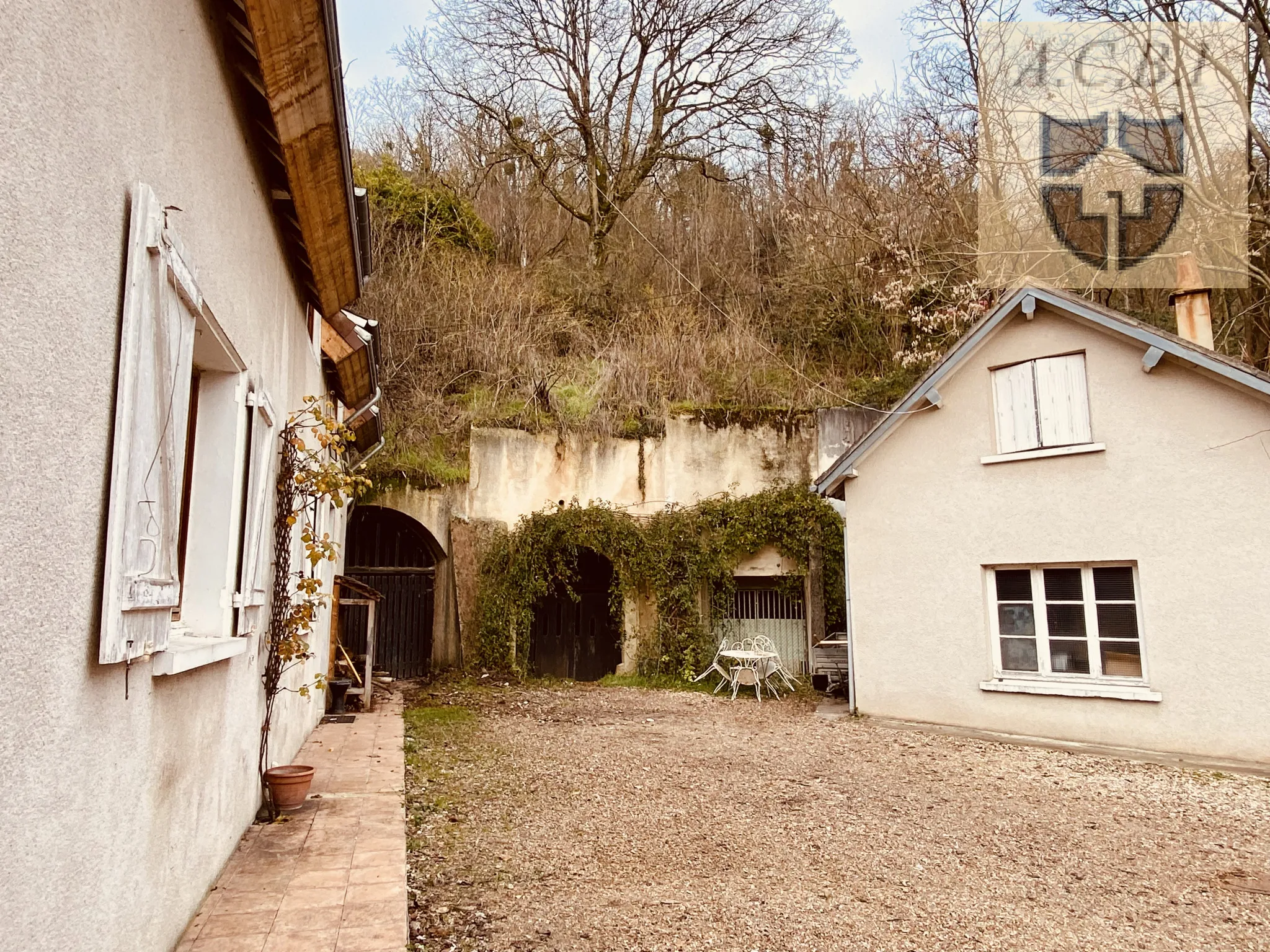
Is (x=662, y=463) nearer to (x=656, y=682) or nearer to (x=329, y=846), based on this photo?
(x=656, y=682)

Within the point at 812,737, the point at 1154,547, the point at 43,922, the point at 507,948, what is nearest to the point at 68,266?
the point at 43,922

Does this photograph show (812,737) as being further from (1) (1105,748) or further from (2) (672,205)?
(2) (672,205)

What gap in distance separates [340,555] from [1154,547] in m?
9.90

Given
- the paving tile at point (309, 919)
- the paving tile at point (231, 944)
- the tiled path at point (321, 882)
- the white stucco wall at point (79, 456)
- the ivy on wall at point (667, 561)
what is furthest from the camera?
the ivy on wall at point (667, 561)

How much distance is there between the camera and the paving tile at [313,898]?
369cm

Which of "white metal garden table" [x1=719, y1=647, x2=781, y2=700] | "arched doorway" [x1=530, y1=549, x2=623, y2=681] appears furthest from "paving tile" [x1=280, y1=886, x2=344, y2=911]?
"arched doorway" [x1=530, y1=549, x2=623, y2=681]

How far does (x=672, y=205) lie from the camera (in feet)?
72.4

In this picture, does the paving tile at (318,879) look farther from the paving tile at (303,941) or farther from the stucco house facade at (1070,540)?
the stucco house facade at (1070,540)

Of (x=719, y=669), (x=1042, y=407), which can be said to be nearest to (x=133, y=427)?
(x=1042, y=407)

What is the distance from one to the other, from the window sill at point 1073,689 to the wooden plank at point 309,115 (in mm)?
8082

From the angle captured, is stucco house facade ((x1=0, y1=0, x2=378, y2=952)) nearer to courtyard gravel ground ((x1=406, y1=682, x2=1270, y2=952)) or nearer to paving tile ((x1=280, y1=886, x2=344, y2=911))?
paving tile ((x1=280, y1=886, x2=344, y2=911))

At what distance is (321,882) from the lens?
3.99 meters

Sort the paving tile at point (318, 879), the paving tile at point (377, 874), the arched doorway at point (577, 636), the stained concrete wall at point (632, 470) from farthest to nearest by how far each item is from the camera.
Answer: the arched doorway at point (577, 636)
the stained concrete wall at point (632, 470)
the paving tile at point (377, 874)
the paving tile at point (318, 879)

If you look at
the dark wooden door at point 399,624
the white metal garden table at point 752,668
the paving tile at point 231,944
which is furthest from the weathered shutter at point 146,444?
the dark wooden door at point 399,624
